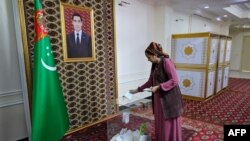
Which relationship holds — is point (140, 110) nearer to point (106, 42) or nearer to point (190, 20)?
point (106, 42)

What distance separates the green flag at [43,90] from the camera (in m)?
1.68

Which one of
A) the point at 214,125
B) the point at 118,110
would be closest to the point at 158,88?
the point at 118,110

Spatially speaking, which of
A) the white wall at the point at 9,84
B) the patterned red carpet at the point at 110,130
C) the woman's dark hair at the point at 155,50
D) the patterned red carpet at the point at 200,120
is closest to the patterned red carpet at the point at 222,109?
the patterned red carpet at the point at 200,120

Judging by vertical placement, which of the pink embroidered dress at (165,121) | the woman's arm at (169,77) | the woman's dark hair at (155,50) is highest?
the woman's dark hair at (155,50)

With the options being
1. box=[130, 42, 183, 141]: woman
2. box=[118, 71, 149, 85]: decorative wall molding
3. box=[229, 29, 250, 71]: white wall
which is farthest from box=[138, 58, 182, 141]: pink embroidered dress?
box=[229, 29, 250, 71]: white wall

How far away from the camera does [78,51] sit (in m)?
2.86

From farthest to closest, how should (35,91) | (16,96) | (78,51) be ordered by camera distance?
(78,51) < (16,96) < (35,91)

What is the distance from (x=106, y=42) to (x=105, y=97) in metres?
1.10

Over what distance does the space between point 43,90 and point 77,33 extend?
140cm

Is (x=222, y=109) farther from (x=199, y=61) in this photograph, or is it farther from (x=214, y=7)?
(x=214, y=7)

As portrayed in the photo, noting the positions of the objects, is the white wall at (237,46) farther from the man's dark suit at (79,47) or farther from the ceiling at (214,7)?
the man's dark suit at (79,47)

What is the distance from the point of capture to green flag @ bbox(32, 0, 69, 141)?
1.68 m

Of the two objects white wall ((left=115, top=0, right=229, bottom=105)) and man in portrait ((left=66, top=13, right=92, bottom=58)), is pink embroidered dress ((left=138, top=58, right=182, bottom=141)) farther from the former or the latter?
white wall ((left=115, top=0, right=229, bottom=105))

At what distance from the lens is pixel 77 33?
9.29 feet
